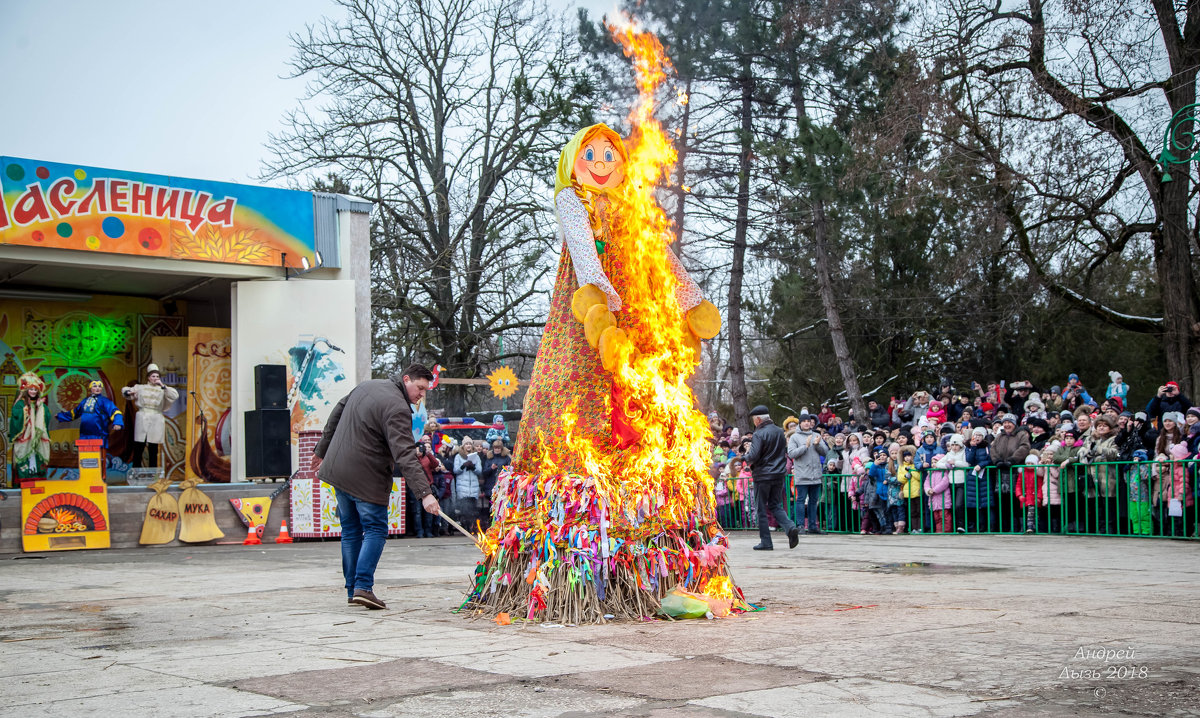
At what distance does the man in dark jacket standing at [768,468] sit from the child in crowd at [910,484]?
393 centimetres

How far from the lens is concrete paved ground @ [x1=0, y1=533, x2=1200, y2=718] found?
375cm

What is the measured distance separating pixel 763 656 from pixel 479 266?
2421cm

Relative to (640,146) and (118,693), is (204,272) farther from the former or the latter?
(118,693)

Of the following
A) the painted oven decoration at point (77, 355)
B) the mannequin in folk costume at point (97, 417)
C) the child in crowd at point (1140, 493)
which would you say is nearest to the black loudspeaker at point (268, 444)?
the mannequin in folk costume at point (97, 417)

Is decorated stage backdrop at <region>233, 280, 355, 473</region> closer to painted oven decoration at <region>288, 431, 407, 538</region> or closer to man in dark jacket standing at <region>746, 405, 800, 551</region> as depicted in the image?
painted oven decoration at <region>288, 431, 407, 538</region>

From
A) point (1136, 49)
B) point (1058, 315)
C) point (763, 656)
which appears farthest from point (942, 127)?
point (763, 656)

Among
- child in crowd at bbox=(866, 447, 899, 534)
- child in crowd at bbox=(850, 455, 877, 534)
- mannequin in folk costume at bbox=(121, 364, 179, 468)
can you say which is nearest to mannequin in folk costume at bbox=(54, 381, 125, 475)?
mannequin in folk costume at bbox=(121, 364, 179, 468)

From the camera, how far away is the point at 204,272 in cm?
1673

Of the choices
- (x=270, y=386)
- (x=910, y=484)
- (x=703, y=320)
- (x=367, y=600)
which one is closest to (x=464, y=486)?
(x=270, y=386)

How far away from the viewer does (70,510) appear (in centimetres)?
1421

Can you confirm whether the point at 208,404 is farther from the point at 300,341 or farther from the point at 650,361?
the point at 650,361

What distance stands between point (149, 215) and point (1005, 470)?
1324 cm

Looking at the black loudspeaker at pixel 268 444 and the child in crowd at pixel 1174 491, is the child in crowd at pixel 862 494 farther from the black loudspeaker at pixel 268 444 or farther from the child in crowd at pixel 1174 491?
the black loudspeaker at pixel 268 444

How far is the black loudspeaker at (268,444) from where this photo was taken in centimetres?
1630
